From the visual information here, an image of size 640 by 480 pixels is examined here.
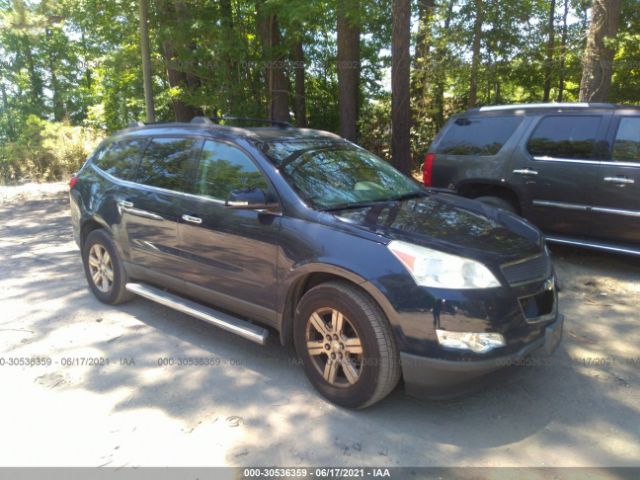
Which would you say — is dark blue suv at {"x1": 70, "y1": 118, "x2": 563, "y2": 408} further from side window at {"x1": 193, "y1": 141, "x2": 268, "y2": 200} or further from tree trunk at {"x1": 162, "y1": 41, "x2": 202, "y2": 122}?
tree trunk at {"x1": 162, "y1": 41, "x2": 202, "y2": 122}

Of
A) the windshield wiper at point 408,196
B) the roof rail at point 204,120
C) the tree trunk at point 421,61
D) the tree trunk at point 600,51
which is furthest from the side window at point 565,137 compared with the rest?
the tree trunk at point 421,61

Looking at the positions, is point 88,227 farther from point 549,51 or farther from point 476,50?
point 549,51

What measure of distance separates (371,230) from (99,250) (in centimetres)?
324

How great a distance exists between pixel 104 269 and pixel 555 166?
5163 millimetres

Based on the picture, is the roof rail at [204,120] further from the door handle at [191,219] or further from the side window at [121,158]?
the door handle at [191,219]

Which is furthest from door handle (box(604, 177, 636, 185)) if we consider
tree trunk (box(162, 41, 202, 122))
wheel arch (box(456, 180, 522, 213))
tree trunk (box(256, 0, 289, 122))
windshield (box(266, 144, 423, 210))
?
tree trunk (box(162, 41, 202, 122))

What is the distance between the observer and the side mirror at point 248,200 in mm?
3543

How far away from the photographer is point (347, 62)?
1051cm

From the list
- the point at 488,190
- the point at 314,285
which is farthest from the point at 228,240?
the point at 488,190

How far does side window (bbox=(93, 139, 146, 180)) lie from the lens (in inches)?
198

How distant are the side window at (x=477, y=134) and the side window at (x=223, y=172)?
12.4 feet

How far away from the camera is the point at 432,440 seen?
9.99 ft

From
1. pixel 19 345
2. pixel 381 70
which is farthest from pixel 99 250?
pixel 381 70

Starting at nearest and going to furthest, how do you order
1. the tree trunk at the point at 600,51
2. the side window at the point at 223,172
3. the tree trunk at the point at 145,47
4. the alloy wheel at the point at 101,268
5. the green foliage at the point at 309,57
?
the side window at the point at 223,172 → the alloy wheel at the point at 101,268 → the tree trunk at the point at 600,51 → the tree trunk at the point at 145,47 → the green foliage at the point at 309,57
